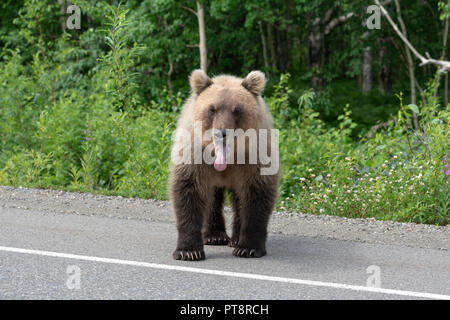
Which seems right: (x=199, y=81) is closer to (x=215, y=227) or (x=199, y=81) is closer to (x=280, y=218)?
(x=215, y=227)

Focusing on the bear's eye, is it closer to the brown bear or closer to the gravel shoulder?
the brown bear

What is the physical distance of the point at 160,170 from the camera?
9336mm

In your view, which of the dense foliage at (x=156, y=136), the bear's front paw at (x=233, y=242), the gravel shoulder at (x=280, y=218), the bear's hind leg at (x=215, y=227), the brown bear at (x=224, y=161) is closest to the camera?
the brown bear at (x=224, y=161)

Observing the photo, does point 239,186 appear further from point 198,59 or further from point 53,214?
point 198,59

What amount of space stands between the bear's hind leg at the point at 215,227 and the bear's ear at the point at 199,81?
114 cm

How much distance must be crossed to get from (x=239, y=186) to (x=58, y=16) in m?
15.3

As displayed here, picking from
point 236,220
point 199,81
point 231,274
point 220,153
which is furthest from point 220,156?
point 236,220

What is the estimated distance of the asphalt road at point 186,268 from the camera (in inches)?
181

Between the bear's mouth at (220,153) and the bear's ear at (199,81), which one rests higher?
the bear's ear at (199,81)

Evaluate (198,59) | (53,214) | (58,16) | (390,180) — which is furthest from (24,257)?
(58,16)

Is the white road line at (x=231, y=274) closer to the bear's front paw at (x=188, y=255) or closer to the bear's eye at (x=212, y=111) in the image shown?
the bear's front paw at (x=188, y=255)

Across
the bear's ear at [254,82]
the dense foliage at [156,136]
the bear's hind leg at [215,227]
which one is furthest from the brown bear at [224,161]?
the dense foliage at [156,136]

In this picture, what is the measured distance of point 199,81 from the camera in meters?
5.40

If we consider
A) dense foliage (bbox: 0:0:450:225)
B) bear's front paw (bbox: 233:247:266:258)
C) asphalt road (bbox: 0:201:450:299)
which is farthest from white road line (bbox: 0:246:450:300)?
dense foliage (bbox: 0:0:450:225)
